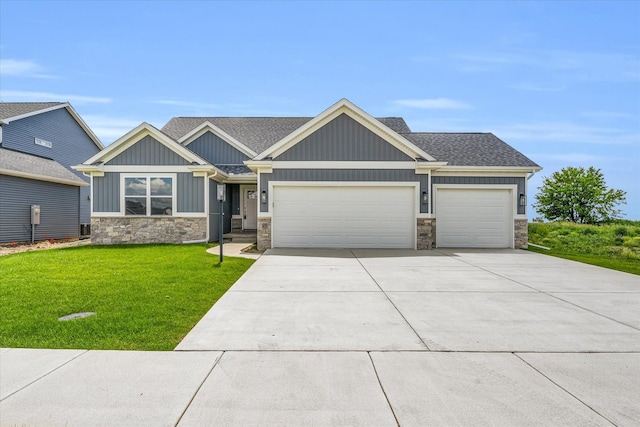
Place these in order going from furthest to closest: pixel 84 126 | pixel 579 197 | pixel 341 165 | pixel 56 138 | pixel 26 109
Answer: pixel 579 197 < pixel 84 126 < pixel 56 138 < pixel 26 109 < pixel 341 165

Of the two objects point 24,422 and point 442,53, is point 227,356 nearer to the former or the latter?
point 24,422

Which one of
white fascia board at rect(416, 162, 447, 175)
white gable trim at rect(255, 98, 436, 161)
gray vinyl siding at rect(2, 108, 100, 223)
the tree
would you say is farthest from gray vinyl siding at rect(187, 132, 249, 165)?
the tree

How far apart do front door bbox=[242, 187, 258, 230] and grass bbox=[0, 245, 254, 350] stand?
258 inches

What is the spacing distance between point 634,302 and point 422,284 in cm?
344

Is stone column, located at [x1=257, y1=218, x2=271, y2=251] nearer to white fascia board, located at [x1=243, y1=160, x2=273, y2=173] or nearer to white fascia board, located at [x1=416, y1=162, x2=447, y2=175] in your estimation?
white fascia board, located at [x1=243, y1=160, x2=273, y2=173]

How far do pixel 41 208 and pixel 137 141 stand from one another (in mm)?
7404

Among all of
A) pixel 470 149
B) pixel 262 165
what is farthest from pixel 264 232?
pixel 470 149

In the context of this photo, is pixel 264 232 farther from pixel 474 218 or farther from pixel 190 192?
pixel 474 218

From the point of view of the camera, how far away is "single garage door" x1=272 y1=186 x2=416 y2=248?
12516 mm

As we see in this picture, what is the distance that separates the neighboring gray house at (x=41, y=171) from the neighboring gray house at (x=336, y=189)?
463 cm

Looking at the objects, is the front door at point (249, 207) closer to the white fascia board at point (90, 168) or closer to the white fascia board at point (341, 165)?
the white fascia board at point (341, 165)

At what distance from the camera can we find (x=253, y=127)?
20.5m

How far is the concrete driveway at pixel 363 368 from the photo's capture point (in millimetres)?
2627

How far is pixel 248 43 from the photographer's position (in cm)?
1282
